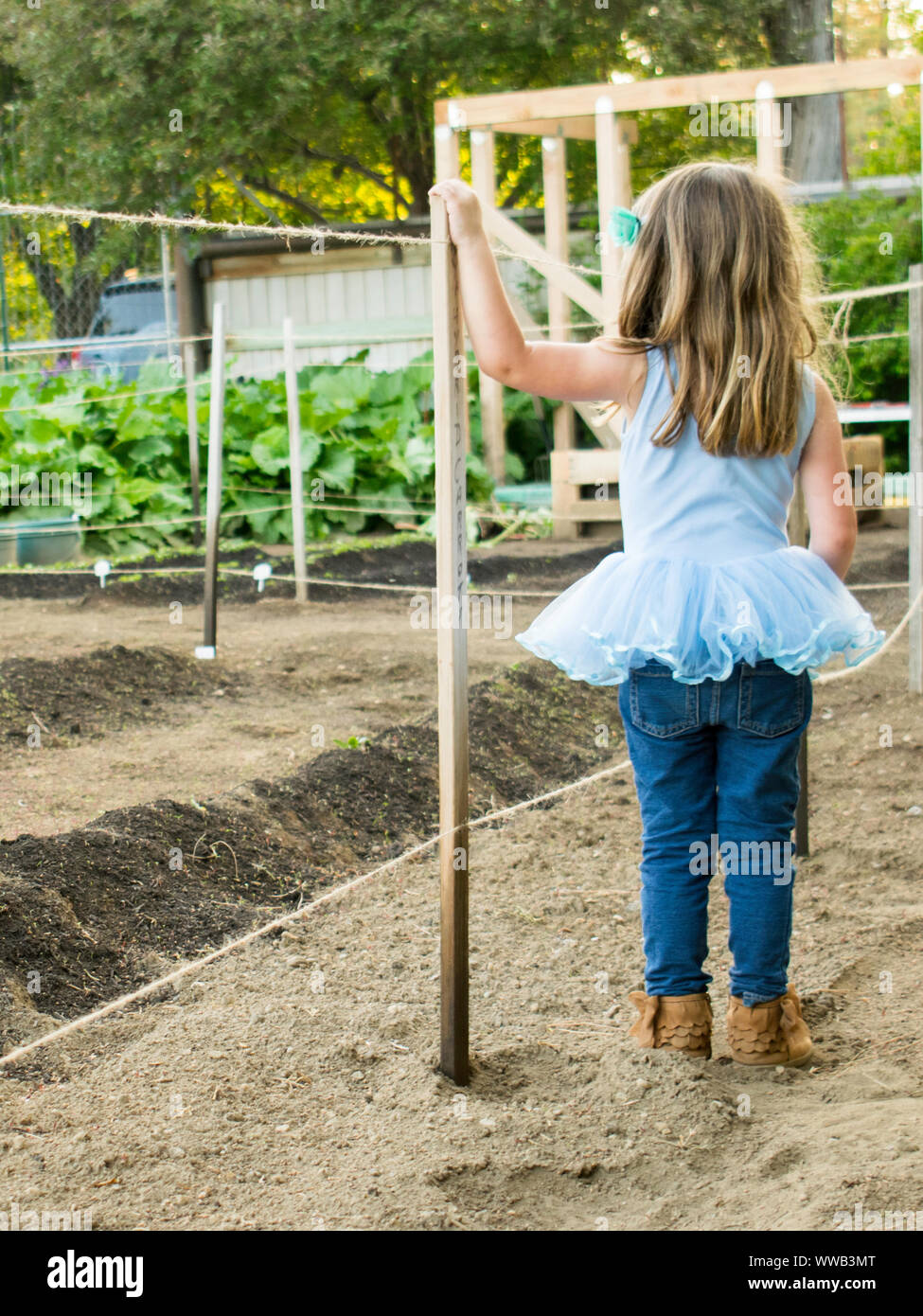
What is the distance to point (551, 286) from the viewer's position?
860 cm

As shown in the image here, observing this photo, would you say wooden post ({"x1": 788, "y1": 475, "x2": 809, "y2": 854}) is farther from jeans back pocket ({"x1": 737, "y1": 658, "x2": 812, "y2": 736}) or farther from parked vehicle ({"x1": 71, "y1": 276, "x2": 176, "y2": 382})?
parked vehicle ({"x1": 71, "y1": 276, "x2": 176, "y2": 382})

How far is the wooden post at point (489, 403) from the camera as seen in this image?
8867 mm

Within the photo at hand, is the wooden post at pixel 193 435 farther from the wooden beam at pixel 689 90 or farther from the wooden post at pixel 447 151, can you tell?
the wooden beam at pixel 689 90

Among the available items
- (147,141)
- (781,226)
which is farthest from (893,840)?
(147,141)

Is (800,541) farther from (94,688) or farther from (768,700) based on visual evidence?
(94,688)

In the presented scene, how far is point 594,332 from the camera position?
33.3 feet

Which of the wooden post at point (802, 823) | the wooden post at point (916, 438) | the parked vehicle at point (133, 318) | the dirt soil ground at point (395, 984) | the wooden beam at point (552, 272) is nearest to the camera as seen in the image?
the dirt soil ground at point (395, 984)

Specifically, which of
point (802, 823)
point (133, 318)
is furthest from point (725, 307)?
point (133, 318)

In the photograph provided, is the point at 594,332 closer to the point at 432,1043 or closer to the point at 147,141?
the point at 147,141

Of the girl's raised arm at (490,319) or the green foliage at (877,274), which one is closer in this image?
the girl's raised arm at (490,319)

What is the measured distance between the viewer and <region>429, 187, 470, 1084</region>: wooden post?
188 centimetres

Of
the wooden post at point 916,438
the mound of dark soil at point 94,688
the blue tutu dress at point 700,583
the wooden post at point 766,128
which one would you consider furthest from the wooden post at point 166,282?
the blue tutu dress at point 700,583

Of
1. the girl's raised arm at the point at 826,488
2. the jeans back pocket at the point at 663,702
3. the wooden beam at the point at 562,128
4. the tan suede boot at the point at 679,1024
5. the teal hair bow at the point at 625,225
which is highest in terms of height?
the wooden beam at the point at 562,128

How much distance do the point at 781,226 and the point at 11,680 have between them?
356cm
